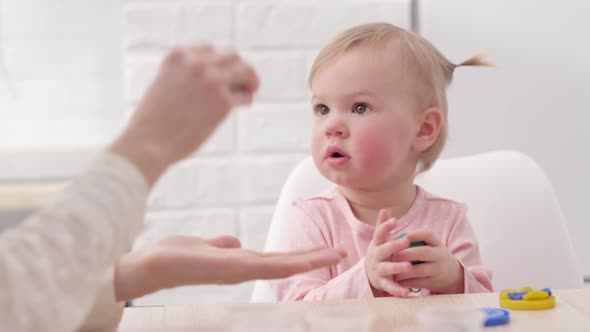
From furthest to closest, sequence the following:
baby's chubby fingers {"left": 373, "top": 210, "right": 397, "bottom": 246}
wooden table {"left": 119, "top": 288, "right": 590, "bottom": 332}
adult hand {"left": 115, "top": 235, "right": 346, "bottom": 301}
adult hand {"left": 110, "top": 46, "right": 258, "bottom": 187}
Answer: baby's chubby fingers {"left": 373, "top": 210, "right": 397, "bottom": 246}, wooden table {"left": 119, "top": 288, "right": 590, "bottom": 332}, adult hand {"left": 115, "top": 235, "right": 346, "bottom": 301}, adult hand {"left": 110, "top": 46, "right": 258, "bottom": 187}

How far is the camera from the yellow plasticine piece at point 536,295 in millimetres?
840

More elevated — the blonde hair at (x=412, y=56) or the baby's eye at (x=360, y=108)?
the blonde hair at (x=412, y=56)

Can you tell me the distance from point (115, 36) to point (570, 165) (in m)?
1.08

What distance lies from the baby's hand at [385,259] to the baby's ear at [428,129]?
0.35 m

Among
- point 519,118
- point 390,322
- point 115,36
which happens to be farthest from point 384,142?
point 115,36

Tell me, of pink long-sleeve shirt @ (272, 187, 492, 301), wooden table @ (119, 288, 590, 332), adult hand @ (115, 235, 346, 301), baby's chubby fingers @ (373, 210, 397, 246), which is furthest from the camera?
pink long-sleeve shirt @ (272, 187, 492, 301)

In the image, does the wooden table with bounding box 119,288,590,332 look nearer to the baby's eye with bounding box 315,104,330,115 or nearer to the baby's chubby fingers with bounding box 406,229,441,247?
the baby's chubby fingers with bounding box 406,229,441,247

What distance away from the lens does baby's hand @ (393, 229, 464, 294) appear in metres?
0.96

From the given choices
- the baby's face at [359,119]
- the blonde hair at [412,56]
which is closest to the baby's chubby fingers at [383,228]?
the baby's face at [359,119]

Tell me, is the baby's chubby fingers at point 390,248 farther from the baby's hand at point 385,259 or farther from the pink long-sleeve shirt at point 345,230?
the pink long-sleeve shirt at point 345,230

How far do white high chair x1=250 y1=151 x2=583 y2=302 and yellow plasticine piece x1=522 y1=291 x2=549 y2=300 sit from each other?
1.27 ft

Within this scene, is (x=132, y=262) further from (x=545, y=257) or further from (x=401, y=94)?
(x=545, y=257)

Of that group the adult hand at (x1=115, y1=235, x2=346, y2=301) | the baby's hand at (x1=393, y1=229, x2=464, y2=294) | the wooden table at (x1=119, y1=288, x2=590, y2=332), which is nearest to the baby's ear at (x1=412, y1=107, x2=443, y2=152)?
the baby's hand at (x1=393, y1=229, x2=464, y2=294)

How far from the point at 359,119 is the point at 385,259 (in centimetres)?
30
